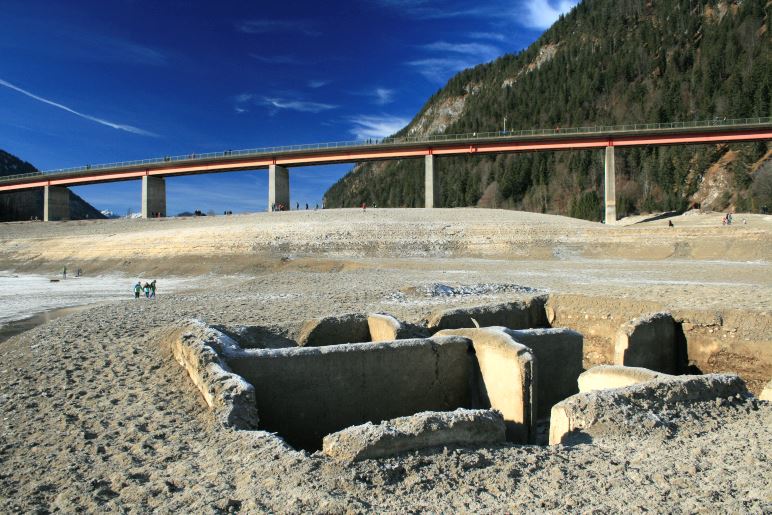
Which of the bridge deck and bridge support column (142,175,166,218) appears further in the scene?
bridge support column (142,175,166,218)

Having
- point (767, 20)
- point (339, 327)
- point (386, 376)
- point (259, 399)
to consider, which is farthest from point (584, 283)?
point (767, 20)

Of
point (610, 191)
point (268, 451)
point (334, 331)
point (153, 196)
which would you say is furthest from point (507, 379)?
point (153, 196)

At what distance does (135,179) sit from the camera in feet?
204

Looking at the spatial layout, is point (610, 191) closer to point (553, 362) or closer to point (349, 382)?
point (553, 362)

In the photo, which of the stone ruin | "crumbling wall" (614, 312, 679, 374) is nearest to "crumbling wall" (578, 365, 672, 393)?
the stone ruin

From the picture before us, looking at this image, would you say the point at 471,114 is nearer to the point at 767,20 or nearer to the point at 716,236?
the point at 767,20

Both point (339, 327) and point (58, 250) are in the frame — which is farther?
point (58, 250)

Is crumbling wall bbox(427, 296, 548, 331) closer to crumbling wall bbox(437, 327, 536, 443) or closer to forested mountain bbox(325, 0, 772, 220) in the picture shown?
crumbling wall bbox(437, 327, 536, 443)

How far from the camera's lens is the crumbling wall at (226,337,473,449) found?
266 inches

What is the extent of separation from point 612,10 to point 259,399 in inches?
6679

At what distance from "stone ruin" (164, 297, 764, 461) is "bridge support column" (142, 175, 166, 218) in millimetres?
57732

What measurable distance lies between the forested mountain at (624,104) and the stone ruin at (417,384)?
224 feet

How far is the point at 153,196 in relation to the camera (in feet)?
202

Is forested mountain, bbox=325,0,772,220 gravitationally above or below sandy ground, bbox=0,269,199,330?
above
